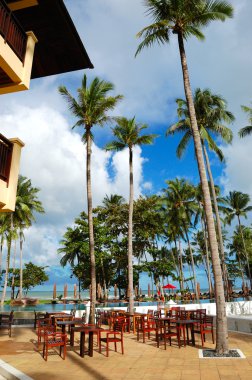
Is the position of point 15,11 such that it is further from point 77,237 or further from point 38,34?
point 77,237

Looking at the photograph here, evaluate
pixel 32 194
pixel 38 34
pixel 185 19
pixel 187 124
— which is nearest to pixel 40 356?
pixel 38 34

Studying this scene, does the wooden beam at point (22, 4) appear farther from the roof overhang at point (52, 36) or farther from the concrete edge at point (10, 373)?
the concrete edge at point (10, 373)

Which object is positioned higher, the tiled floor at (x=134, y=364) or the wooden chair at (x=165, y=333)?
the wooden chair at (x=165, y=333)

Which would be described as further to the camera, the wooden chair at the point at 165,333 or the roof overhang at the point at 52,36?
the wooden chair at the point at 165,333

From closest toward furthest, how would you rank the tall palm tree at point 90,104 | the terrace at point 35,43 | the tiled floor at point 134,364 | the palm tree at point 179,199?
1. the tiled floor at point 134,364
2. the terrace at point 35,43
3. the tall palm tree at point 90,104
4. the palm tree at point 179,199

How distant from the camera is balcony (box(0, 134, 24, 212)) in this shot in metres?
7.76

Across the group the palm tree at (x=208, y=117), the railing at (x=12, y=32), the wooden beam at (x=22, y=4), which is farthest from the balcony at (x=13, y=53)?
the palm tree at (x=208, y=117)

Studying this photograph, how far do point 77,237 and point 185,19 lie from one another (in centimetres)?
3361

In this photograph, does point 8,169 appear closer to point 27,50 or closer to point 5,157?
point 5,157

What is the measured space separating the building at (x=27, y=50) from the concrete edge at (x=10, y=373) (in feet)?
13.2

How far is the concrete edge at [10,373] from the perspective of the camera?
6.92 metres

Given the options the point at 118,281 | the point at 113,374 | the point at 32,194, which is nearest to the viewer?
the point at 113,374

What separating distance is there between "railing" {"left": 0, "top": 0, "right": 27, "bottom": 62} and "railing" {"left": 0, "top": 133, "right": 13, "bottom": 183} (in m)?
2.73

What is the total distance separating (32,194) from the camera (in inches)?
1577
